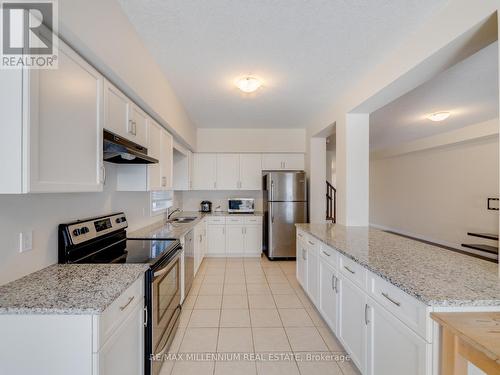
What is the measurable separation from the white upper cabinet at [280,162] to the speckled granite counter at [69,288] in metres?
3.83

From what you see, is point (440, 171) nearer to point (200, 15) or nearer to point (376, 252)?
point (376, 252)

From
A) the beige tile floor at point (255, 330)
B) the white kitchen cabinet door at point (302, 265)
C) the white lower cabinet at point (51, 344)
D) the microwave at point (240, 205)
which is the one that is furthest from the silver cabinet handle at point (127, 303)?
the microwave at point (240, 205)

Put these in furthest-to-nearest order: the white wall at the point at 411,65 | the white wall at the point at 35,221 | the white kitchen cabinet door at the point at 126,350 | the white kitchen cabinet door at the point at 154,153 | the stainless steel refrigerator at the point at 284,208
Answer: the stainless steel refrigerator at the point at 284,208, the white kitchen cabinet door at the point at 154,153, the white wall at the point at 411,65, the white wall at the point at 35,221, the white kitchen cabinet door at the point at 126,350

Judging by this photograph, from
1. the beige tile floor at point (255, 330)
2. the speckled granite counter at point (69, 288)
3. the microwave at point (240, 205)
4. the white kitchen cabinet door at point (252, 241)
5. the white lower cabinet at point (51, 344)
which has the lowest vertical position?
the beige tile floor at point (255, 330)

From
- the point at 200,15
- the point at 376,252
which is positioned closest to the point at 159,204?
the point at 200,15

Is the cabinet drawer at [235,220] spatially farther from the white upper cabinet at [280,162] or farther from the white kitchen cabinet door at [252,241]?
the white upper cabinet at [280,162]

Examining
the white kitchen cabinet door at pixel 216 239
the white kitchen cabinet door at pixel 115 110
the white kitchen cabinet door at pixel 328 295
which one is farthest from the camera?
the white kitchen cabinet door at pixel 216 239

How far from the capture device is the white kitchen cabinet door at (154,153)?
94.7 inches

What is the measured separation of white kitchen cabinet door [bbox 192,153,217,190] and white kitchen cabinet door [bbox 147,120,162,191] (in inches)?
91.3

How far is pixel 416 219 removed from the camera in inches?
256

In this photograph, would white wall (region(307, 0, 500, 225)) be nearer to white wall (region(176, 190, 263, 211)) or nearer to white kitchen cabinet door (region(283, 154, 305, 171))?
white kitchen cabinet door (region(283, 154, 305, 171))

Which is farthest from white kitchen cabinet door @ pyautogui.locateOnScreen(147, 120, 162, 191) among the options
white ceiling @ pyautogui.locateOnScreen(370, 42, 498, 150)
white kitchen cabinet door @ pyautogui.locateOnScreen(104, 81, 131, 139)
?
white ceiling @ pyautogui.locateOnScreen(370, 42, 498, 150)

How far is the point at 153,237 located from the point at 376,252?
2.08m

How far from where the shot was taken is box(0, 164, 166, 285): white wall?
1221mm
